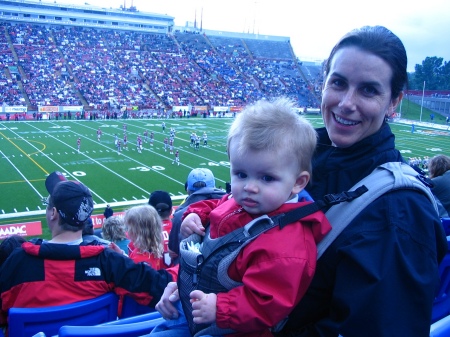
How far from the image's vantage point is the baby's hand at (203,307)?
1.67 meters

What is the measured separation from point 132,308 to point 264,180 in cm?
165

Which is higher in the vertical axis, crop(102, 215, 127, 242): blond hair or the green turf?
crop(102, 215, 127, 242): blond hair

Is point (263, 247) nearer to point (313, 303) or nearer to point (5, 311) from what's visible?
point (313, 303)

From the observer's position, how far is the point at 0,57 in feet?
155

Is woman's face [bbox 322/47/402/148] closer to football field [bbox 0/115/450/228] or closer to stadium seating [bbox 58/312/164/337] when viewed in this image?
stadium seating [bbox 58/312/164/337]

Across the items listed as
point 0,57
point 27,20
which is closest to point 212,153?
point 0,57

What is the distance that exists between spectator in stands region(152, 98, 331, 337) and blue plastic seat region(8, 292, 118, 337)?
26.7 inches

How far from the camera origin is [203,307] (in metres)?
1.69

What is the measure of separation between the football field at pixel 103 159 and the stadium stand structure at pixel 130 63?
9.90 m

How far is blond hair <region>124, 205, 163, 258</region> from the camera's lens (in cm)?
391

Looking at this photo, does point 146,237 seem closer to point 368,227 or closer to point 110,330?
point 110,330

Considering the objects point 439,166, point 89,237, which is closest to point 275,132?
point 89,237

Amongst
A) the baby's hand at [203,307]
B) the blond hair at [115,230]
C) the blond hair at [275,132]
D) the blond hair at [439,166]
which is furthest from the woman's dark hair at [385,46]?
the blond hair at [115,230]

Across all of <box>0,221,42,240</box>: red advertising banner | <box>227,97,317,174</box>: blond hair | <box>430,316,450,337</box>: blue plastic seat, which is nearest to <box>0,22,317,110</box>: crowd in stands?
<box>0,221,42,240</box>: red advertising banner
